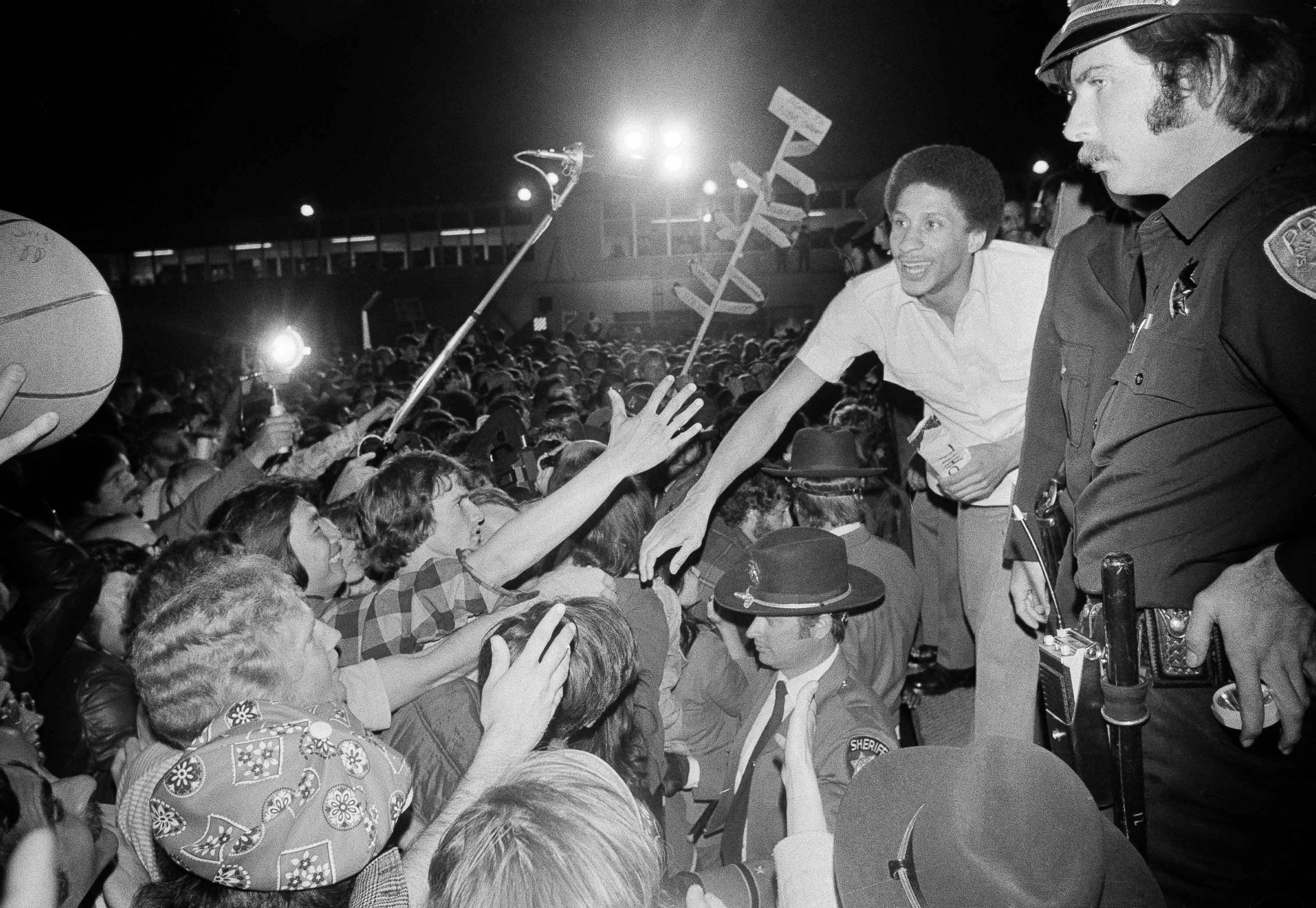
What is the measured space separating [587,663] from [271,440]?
3.39m

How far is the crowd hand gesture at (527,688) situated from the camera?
78.4 inches

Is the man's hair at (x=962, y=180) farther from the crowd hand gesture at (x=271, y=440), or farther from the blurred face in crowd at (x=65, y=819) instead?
the crowd hand gesture at (x=271, y=440)

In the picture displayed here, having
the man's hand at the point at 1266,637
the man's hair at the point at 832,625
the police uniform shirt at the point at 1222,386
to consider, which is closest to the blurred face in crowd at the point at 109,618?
the man's hair at the point at 832,625

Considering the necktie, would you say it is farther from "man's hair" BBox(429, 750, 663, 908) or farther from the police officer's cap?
the police officer's cap

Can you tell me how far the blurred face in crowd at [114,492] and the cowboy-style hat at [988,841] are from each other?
5007 millimetres

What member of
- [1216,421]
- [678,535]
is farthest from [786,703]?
[1216,421]

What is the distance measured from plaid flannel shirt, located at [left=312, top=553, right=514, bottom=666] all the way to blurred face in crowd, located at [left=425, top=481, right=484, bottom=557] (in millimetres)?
522

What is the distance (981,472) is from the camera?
3.26 metres

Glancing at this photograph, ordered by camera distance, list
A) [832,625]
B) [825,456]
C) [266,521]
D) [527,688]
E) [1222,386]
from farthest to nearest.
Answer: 1. [825,456]
2. [266,521]
3. [832,625]
4. [527,688]
5. [1222,386]

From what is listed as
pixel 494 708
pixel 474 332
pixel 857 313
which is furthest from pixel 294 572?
pixel 474 332

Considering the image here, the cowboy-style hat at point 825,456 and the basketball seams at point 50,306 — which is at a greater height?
the basketball seams at point 50,306

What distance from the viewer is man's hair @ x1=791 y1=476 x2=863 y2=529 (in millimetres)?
4293

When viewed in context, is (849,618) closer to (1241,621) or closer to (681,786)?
(681,786)

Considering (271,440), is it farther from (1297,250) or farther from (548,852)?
(1297,250)
